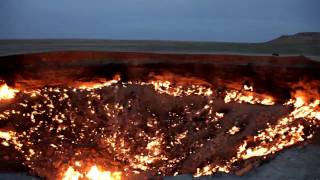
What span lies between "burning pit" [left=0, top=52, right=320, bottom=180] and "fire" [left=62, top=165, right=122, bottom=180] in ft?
0.06

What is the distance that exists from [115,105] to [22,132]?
175 centimetres

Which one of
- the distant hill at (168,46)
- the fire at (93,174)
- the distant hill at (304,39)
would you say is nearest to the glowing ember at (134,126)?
the fire at (93,174)

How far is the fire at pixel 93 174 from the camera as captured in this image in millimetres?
6555

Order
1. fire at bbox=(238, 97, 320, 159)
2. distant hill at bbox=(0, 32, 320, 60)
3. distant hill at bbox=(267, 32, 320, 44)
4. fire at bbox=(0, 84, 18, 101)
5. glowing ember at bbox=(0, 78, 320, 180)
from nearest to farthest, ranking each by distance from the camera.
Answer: fire at bbox=(238, 97, 320, 159) → glowing ember at bbox=(0, 78, 320, 180) → fire at bbox=(0, 84, 18, 101) → distant hill at bbox=(0, 32, 320, 60) → distant hill at bbox=(267, 32, 320, 44)

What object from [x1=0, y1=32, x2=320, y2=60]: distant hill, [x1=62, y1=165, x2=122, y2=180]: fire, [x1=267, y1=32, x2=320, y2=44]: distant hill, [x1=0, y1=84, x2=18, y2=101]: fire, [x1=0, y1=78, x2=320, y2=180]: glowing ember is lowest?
[x1=62, y1=165, x2=122, y2=180]: fire

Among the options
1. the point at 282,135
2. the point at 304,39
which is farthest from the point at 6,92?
the point at 304,39

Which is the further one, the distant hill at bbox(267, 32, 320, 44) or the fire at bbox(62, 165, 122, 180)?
the distant hill at bbox(267, 32, 320, 44)

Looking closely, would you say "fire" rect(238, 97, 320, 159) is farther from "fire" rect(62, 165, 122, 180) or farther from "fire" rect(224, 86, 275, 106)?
"fire" rect(62, 165, 122, 180)

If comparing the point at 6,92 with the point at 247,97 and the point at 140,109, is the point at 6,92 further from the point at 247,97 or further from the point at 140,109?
the point at 247,97

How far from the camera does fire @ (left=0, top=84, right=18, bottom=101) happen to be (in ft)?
21.8

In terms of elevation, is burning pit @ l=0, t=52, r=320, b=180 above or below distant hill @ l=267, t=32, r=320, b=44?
below

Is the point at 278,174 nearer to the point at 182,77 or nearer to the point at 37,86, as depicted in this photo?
the point at 182,77

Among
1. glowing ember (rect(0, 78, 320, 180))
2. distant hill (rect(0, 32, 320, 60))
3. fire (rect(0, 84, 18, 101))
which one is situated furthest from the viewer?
distant hill (rect(0, 32, 320, 60))

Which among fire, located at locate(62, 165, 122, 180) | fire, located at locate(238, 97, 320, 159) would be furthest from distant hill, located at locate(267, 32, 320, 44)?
fire, located at locate(62, 165, 122, 180)
